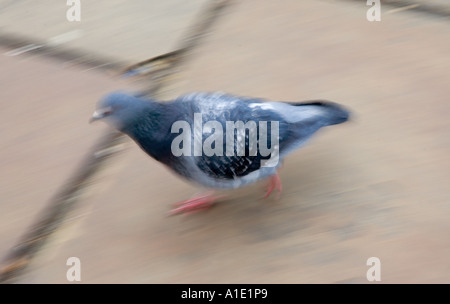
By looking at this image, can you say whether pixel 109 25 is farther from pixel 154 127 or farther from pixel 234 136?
pixel 234 136

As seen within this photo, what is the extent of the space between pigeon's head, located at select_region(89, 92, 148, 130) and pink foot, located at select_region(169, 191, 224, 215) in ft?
1.36

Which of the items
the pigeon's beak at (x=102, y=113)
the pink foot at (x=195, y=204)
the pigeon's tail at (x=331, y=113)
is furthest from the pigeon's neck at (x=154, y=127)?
the pigeon's tail at (x=331, y=113)

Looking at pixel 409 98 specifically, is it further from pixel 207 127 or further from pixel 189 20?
pixel 189 20

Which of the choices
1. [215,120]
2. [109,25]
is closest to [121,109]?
[215,120]

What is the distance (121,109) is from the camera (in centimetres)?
308

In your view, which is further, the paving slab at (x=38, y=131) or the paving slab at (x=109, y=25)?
the paving slab at (x=109, y=25)

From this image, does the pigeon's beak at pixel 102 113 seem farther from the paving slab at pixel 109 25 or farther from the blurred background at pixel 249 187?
the paving slab at pixel 109 25

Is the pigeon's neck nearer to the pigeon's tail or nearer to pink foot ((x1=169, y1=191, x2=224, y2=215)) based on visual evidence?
pink foot ((x1=169, y1=191, x2=224, y2=215))

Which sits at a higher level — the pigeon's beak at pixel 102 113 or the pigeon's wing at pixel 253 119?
the pigeon's beak at pixel 102 113

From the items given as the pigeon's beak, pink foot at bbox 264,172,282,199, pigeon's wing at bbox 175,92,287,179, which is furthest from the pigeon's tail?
the pigeon's beak

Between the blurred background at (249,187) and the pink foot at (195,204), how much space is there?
34mm

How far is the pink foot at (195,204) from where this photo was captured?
3.13 meters

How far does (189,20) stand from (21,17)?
1.04 metres

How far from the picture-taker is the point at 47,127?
361 centimetres
